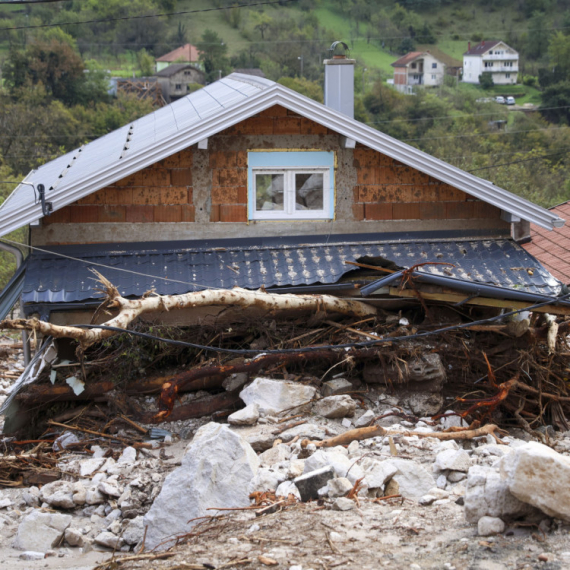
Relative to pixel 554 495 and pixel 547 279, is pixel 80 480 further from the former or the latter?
pixel 547 279

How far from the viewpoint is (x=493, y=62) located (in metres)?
83.9

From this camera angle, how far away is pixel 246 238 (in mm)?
10320

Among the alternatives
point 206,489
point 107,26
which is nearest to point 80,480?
point 206,489

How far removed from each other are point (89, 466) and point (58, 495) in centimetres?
70

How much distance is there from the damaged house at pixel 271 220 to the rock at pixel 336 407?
177 cm

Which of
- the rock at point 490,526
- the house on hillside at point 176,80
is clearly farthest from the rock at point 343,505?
the house on hillside at point 176,80

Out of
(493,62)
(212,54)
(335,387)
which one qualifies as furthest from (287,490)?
(493,62)

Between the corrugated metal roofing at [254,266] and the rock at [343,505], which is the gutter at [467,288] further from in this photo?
the rock at [343,505]

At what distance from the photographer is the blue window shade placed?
10.2 m

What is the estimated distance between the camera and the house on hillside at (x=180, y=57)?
255 feet

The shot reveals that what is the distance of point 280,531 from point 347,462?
121 centimetres

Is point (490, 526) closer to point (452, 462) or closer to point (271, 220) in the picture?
point (452, 462)

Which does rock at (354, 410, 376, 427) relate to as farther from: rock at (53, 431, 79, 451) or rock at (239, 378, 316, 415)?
rock at (53, 431, 79, 451)

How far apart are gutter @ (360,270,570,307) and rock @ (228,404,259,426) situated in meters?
2.16
